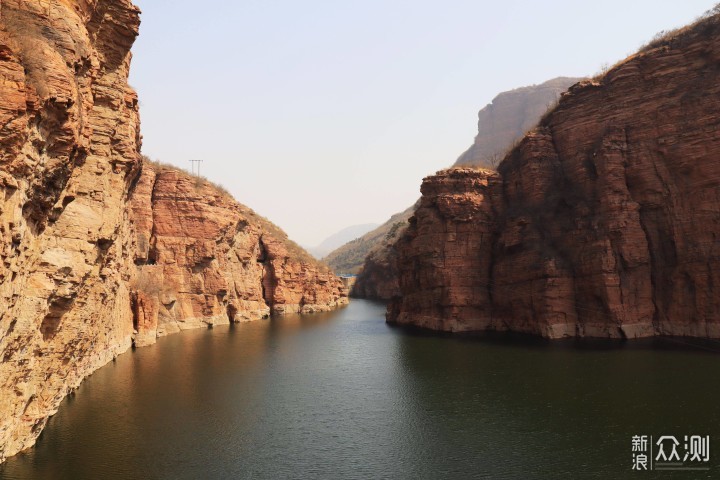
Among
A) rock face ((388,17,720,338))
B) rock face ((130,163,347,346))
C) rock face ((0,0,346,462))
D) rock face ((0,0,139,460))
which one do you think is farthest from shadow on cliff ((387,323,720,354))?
rock face ((0,0,139,460))

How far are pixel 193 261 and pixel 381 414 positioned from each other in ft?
164

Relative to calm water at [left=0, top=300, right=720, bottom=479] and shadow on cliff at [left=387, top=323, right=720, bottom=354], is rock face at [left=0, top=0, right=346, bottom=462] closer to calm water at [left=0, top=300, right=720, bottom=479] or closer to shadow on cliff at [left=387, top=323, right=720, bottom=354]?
calm water at [left=0, top=300, right=720, bottom=479]

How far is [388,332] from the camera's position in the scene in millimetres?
63344

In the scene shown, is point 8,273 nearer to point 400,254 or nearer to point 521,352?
point 521,352

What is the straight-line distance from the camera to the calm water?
68.6 feet

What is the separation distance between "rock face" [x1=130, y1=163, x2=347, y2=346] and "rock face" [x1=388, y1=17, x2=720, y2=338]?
105 ft

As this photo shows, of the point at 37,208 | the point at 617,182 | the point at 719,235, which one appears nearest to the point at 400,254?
the point at 617,182

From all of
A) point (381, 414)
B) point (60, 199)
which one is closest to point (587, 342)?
point (381, 414)

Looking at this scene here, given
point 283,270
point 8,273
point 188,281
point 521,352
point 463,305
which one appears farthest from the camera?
point 283,270

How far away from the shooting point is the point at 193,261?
71062 millimetres

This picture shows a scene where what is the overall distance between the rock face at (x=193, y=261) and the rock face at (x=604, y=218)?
31907 millimetres

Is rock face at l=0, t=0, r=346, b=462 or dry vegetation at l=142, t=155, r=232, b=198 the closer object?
rock face at l=0, t=0, r=346, b=462

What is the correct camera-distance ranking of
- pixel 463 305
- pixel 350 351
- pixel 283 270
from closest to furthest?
1. pixel 350 351
2. pixel 463 305
3. pixel 283 270

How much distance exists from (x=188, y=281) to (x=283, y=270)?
23.5 meters
